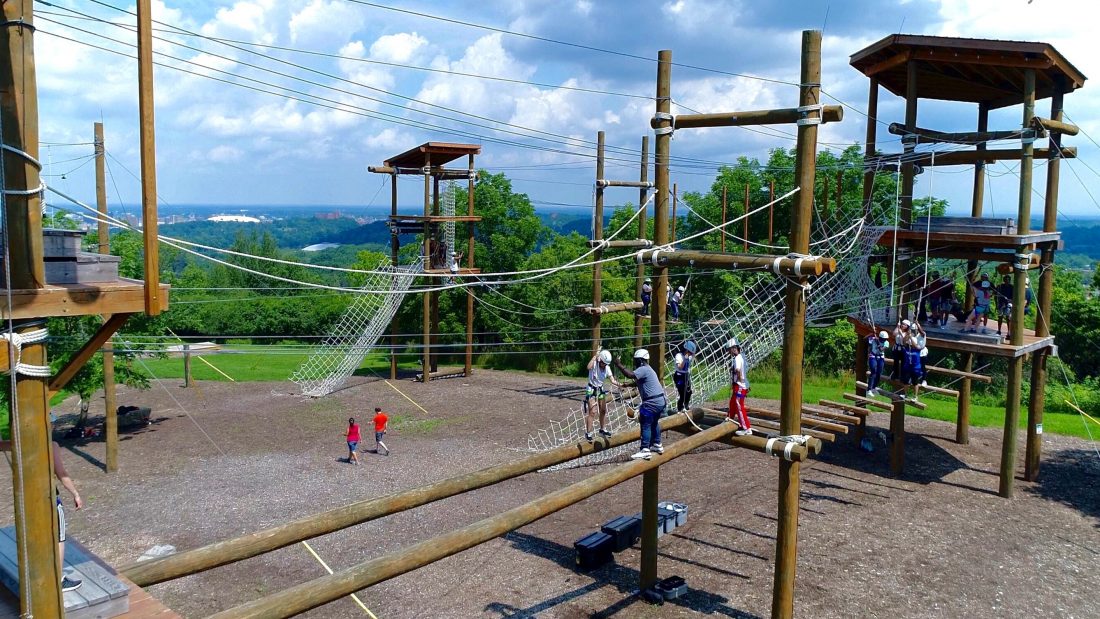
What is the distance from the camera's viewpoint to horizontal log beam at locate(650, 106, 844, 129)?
941 cm

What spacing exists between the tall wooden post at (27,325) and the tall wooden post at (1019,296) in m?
15.7

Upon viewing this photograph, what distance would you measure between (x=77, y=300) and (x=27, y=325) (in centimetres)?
28

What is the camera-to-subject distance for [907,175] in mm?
16812

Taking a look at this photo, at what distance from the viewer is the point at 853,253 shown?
663 inches

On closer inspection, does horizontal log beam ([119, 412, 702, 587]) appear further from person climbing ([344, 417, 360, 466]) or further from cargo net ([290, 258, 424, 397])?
cargo net ([290, 258, 424, 397])

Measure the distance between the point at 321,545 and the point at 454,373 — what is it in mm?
14988

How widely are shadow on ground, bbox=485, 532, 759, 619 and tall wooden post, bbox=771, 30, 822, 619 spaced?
4.37 ft

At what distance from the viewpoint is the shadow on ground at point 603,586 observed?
10898 millimetres

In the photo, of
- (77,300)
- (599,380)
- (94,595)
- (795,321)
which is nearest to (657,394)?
(795,321)

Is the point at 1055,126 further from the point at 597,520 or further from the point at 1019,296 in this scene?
the point at 597,520

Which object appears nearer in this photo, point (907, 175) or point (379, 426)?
point (907, 175)

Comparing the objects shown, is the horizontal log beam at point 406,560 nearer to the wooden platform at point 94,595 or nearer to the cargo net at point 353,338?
the wooden platform at point 94,595

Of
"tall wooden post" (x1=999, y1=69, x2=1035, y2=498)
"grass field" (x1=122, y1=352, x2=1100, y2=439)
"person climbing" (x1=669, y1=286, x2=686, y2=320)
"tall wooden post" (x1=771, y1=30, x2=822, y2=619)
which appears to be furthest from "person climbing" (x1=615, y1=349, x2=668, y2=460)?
"person climbing" (x1=669, y1=286, x2=686, y2=320)

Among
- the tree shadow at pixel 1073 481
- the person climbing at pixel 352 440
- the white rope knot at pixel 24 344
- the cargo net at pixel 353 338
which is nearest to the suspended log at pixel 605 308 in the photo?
the cargo net at pixel 353 338
